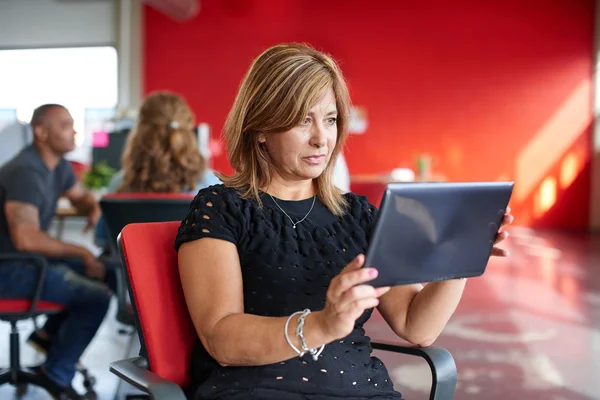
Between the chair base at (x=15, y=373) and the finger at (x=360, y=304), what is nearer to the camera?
the finger at (x=360, y=304)

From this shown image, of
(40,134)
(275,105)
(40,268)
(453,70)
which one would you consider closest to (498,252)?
(275,105)

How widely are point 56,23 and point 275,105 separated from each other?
407 inches

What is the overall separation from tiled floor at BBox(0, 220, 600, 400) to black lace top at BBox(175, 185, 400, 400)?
5.42 ft

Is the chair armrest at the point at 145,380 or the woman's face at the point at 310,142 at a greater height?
the woman's face at the point at 310,142

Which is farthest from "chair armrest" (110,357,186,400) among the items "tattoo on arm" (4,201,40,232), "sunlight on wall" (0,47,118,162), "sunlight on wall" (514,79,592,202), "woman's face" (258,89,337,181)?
"sunlight on wall" (0,47,118,162)

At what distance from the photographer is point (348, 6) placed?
10117 millimetres

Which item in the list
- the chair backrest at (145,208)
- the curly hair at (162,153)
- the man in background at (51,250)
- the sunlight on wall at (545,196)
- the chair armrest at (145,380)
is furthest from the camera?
the sunlight on wall at (545,196)

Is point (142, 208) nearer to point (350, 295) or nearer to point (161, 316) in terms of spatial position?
point (161, 316)

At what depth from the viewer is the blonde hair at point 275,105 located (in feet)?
4.58

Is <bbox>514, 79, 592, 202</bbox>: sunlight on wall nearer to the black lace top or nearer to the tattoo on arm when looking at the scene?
the tattoo on arm

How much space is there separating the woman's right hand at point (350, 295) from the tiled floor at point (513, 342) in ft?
6.57

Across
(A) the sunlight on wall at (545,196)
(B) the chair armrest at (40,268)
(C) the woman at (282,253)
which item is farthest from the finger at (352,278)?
(A) the sunlight on wall at (545,196)

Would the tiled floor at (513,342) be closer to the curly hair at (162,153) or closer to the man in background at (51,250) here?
the man in background at (51,250)

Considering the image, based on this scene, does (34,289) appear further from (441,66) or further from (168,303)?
(441,66)
